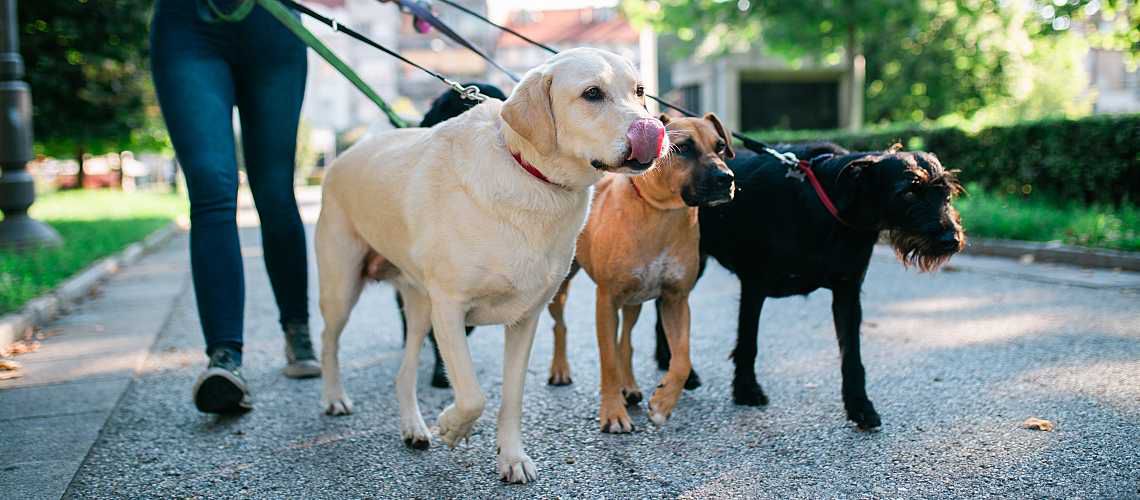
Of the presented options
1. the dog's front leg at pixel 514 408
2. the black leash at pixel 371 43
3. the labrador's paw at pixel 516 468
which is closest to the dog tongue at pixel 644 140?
the dog's front leg at pixel 514 408

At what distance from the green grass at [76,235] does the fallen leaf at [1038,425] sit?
229 inches

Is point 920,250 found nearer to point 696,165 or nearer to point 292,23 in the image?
point 696,165

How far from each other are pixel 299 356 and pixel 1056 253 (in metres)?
7.09

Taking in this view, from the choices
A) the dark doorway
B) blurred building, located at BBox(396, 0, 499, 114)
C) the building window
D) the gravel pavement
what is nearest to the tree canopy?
the dark doorway

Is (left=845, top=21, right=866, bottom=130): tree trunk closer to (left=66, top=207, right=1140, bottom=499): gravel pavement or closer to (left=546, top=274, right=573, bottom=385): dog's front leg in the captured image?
(left=66, top=207, right=1140, bottom=499): gravel pavement

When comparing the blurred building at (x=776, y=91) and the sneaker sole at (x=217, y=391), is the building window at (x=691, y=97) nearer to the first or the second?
the blurred building at (x=776, y=91)

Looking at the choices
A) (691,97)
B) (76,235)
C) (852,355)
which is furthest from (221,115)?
(691,97)

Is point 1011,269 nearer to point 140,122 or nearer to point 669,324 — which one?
point 669,324

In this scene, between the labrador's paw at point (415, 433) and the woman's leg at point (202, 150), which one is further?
the woman's leg at point (202, 150)

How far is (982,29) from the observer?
2964cm

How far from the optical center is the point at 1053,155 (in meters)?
10.9

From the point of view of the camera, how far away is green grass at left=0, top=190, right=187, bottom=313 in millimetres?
7102

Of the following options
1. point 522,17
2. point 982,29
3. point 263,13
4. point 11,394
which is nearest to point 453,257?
point 263,13

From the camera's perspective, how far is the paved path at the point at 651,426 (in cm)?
298
